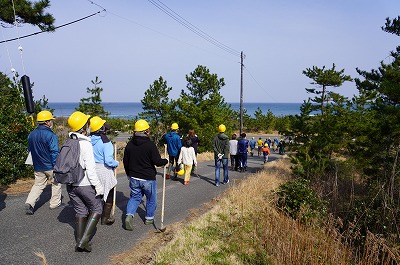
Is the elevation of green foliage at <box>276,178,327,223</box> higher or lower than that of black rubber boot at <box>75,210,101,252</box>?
lower

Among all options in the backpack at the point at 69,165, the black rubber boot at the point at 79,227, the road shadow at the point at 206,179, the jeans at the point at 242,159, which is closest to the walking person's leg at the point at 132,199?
the black rubber boot at the point at 79,227

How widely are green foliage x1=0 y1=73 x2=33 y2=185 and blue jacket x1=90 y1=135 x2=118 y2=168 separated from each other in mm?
4826

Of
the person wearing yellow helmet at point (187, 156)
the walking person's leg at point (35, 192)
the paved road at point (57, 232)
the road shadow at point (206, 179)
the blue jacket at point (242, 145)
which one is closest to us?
the paved road at point (57, 232)

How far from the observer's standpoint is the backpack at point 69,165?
4562 millimetres

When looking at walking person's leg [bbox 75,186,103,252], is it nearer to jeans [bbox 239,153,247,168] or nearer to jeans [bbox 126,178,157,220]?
jeans [bbox 126,178,157,220]

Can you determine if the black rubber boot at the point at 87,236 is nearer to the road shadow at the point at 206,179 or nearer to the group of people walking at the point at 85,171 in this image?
the group of people walking at the point at 85,171

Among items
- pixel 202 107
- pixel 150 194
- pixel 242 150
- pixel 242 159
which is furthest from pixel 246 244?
pixel 202 107

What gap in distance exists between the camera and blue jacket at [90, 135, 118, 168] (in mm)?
5617

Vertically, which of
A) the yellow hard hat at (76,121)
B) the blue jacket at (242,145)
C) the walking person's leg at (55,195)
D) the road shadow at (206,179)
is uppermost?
the yellow hard hat at (76,121)

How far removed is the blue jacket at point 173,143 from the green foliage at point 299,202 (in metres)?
4.53


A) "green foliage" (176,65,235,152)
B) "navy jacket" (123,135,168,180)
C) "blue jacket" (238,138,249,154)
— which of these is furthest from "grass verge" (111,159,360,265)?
"green foliage" (176,65,235,152)

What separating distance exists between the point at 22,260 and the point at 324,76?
74.5 ft

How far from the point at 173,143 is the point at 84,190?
20.6ft

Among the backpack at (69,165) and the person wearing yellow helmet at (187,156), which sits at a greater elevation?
the backpack at (69,165)
